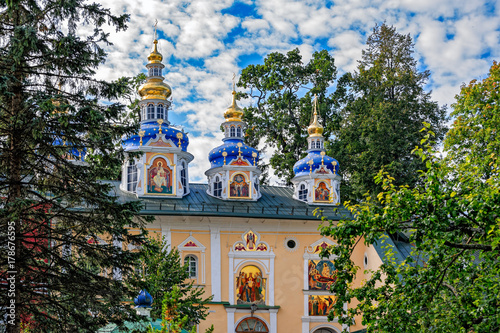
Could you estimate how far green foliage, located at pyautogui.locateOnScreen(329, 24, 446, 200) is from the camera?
3316cm

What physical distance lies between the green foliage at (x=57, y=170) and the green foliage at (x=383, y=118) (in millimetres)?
21600

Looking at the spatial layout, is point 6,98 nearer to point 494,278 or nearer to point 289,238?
point 494,278

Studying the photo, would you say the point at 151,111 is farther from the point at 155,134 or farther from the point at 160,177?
the point at 160,177

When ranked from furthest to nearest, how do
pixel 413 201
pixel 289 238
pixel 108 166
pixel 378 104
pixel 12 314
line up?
pixel 378 104 → pixel 289 238 → pixel 108 166 → pixel 413 201 → pixel 12 314

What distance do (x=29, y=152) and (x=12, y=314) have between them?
2686mm

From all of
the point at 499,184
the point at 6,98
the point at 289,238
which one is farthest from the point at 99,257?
the point at 289,238

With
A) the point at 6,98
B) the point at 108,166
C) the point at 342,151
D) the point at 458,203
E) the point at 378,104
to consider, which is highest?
the point at 378,104

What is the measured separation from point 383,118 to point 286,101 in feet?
22.8

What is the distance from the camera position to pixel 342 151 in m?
35.2

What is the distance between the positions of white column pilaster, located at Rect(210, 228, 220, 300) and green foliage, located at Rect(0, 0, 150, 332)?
15.3 m

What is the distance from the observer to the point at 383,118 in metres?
33.3

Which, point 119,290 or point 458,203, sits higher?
point 458,203

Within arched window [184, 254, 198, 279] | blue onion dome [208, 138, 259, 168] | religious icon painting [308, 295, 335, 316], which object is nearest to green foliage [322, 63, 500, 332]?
arched window [184, 254, 198, 279]

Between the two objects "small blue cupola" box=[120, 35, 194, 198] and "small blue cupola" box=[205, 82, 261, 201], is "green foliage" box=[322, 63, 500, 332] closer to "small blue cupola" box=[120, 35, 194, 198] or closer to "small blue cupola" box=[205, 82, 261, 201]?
"small blue cupola" box=[120, 35, 194, 198]
